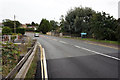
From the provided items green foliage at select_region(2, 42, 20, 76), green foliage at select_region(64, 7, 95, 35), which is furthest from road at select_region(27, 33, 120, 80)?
green foliage at select_region(64, 7, 95, 35)

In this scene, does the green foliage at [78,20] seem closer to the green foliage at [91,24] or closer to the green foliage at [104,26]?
the green foliage at [91,24]

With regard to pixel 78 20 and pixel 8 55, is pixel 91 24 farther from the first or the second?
pixel 8 55

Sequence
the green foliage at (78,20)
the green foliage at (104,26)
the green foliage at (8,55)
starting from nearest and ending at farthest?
the green foliage at (8,55)
the green foliage at (104,26)
the green foliage at (78,20)

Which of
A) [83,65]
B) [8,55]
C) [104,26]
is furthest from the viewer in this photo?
[104,26]

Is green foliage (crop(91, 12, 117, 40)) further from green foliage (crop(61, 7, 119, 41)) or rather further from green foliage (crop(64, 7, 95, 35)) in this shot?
green foliage (crop(64, 7, 95, 35))

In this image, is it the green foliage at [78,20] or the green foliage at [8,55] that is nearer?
the green foliage at [8,55]

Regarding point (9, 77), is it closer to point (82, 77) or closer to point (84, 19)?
point (82, 77)

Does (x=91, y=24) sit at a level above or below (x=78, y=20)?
below

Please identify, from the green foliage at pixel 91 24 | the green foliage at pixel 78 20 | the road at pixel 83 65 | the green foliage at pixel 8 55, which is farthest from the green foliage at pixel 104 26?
the green foliage at pixel 8 55

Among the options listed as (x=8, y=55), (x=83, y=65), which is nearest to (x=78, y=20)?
(x=83, y=65)

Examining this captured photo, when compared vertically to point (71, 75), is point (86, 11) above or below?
above

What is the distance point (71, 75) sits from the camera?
5.80m

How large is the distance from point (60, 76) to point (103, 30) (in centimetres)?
1919

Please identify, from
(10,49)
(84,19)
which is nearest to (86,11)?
(84,19)
